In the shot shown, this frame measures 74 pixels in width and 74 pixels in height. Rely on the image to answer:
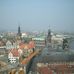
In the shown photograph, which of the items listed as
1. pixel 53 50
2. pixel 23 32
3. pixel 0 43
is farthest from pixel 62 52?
pixel 0 43

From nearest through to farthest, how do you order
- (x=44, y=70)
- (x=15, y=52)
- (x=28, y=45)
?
(x=44, y=70), (x=15, y=52), (x=28, y=45)

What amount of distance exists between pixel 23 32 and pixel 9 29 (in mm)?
372

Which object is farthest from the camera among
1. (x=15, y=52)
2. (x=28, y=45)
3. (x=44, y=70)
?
(x=28, y=45)

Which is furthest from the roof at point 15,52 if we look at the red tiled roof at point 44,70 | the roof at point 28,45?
the red tiled roof at point 44,70

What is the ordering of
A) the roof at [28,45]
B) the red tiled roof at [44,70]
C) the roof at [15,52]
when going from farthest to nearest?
the roof at [28,45]
the roof at [15,52]
the red tiled roof at [44,70]

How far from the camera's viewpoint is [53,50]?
5.14 metres

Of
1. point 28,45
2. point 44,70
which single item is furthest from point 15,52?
point 44,70

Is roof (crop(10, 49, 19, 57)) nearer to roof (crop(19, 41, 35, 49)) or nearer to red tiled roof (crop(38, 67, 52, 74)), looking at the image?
roof (crop(19, 41, 35, 49))

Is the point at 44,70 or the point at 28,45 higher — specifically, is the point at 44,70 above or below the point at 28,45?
below

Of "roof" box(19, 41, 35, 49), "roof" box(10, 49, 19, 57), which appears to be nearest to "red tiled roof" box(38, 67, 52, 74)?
"roof" box(10, 49, 19, 57)

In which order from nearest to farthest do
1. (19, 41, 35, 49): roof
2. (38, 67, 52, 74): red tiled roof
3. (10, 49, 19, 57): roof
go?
1. (38, 67, 52, 74): red tiled roof
2. (10, 49, 19, 57): roof
3. (19, 41, 35, 49): roof

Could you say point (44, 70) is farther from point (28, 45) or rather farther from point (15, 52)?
point (28, 45)

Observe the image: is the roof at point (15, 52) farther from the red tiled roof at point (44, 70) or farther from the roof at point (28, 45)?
the red tiled roof at point (44, 70)

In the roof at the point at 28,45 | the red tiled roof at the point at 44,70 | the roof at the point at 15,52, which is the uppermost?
the roof at the point at 28,45
